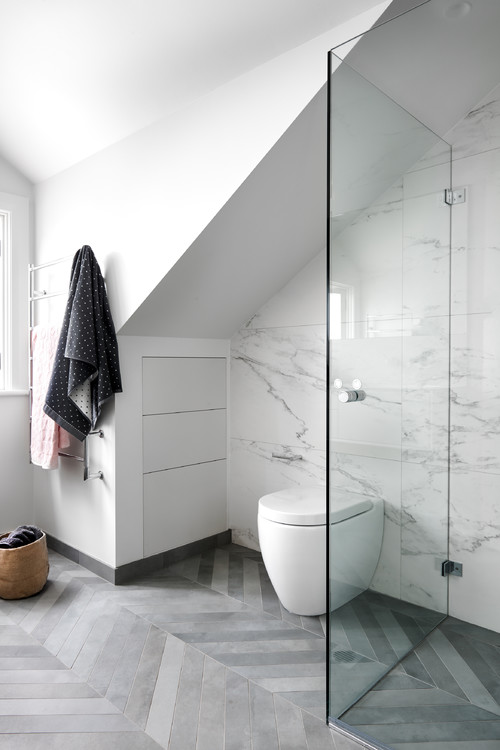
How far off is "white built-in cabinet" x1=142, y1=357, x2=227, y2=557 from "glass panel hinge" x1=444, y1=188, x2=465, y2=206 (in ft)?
5.29

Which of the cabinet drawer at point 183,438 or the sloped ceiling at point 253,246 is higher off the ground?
the sloped ceiling at point 253,246

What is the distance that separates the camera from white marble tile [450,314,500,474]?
152 cm

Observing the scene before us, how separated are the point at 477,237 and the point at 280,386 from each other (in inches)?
59.1

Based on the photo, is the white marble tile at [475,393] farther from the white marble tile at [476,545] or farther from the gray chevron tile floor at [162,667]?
the gray chevron tile floor at [162,667]

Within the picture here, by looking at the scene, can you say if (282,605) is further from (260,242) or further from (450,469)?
(260,242)

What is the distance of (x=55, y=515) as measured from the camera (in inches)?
120

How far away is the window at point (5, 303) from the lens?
124 inches

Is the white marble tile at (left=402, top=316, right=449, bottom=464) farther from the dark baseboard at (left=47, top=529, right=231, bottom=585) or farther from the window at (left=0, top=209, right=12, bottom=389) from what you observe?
the window at (left=0, top=209, right=12, bottom=389)

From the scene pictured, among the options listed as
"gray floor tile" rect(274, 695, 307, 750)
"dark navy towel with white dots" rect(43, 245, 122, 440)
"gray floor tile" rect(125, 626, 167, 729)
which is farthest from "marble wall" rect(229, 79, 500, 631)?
"dark navy towel with white dots" rect(43, 245, 122, 440)

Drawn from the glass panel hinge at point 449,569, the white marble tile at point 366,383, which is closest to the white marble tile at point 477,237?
the white marble tile at point 366,383

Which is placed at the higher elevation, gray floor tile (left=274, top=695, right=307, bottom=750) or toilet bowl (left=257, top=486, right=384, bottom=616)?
toilet bowl (left=257, top=486, right=384, bottom=616)

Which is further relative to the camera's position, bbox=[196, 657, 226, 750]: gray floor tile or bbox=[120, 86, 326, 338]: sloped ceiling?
bbox=[120, 86, 326, 338]: sloped ceiling

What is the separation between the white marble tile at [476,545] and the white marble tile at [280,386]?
1.06m

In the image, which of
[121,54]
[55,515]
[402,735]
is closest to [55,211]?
[121,54]
